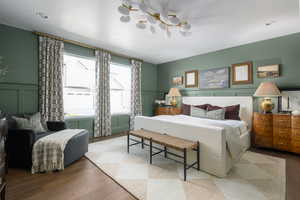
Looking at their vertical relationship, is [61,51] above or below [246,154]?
above

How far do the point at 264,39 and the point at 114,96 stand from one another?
14.8ft

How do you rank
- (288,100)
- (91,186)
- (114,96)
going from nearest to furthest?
(91,186)
(288,100)
(114,96)

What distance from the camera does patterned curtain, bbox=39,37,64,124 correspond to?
3.06 meters

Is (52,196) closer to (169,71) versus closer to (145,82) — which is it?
(145,82)

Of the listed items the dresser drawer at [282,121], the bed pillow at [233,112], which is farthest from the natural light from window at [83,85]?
the dresser drawer at [282,121]

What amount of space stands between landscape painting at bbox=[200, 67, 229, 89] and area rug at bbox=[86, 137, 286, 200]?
205 cm

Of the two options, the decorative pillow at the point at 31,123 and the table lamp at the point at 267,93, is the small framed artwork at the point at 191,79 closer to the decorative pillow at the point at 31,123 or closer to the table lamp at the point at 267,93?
the table lamp at the point at 267,93

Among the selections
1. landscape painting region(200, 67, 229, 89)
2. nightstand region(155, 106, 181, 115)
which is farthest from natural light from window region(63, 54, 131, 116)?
landscape painting region(200, 67, 229, 89)

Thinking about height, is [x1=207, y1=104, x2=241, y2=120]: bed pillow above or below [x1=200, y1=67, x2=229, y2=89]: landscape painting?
below

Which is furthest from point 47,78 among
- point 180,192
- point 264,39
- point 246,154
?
point 264,39

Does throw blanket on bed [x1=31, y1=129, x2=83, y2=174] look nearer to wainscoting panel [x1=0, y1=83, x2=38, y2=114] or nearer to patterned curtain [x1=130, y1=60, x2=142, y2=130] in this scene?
wainscoting panel [x1=0, y1=83, x2=38, y2=114]

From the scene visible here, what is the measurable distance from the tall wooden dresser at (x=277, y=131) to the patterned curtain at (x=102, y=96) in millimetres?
3995

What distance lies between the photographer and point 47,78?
310cm

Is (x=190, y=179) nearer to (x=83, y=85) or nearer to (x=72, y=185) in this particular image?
(x=72, y=185)
